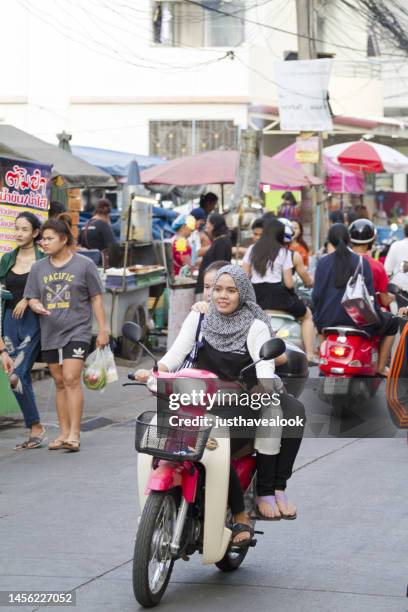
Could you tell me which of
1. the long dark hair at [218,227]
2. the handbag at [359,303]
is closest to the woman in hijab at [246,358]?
the handbag at [359,303]

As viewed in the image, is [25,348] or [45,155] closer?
[25,348]

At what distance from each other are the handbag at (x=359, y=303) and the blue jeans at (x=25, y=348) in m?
3.06

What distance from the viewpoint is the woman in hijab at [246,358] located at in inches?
243

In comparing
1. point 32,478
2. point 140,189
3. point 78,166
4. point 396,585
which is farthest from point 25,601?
point 140,189

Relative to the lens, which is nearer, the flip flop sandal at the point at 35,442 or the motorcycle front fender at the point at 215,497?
the motorcycle front fender at the point at 215,497

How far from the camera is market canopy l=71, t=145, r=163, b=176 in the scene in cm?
2391

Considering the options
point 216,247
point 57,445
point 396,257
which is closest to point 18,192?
point 57,445

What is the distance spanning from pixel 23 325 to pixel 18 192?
194 centimetres

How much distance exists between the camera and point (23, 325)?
10.2 metres

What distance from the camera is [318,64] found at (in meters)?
19.9

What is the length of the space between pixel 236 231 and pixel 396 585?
13684 millimetres

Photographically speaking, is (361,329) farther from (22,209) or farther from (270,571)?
(270,571)

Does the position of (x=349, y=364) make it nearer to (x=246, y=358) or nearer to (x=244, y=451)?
(x=246, y=358)

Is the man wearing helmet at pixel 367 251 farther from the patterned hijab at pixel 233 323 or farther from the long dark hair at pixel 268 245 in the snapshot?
the patterned hijab at pixel 233 323
